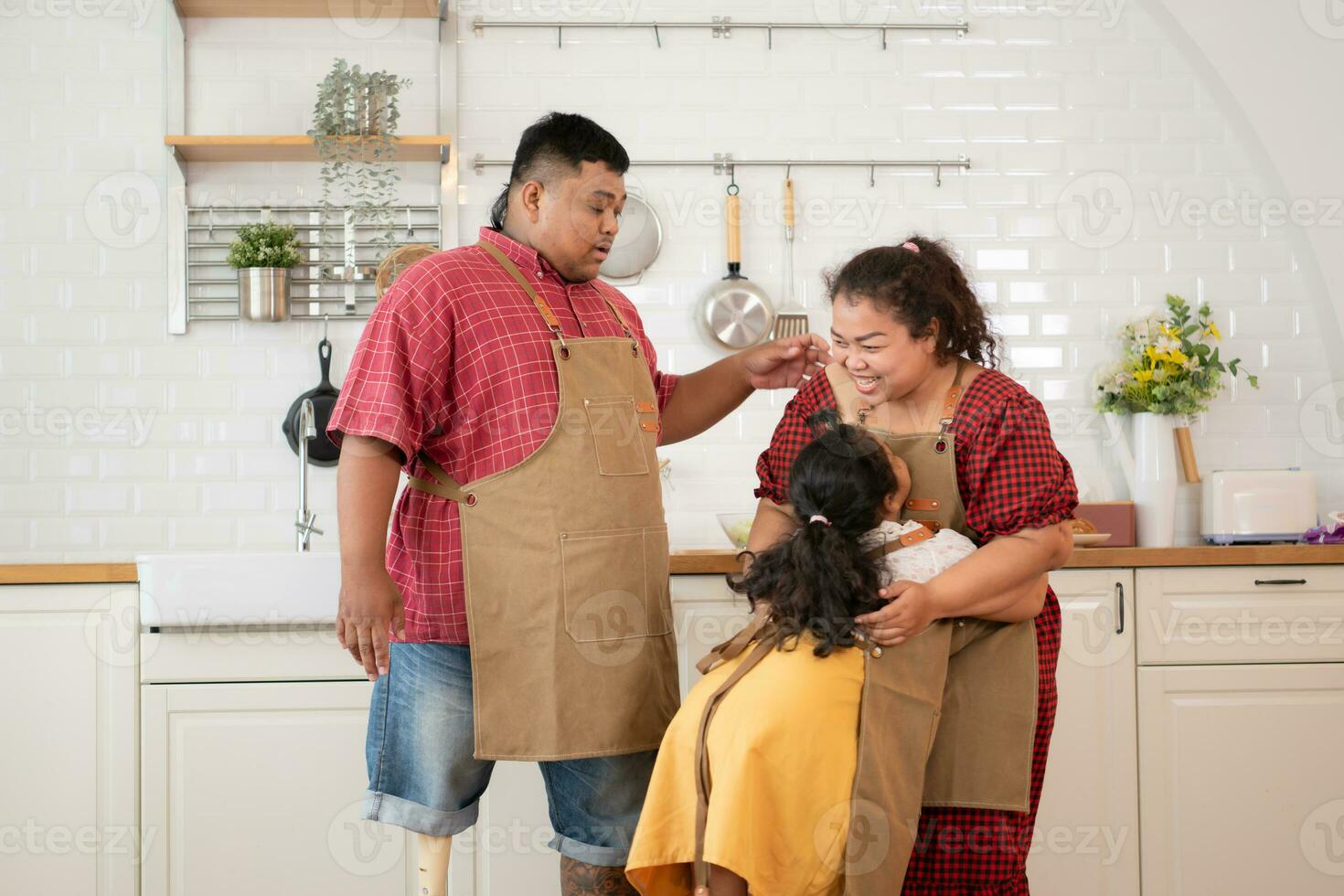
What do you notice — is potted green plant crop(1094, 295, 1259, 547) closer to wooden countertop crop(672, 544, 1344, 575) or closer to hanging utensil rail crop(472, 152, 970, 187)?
wooden countertop crop(672, 544, 1344, 575)

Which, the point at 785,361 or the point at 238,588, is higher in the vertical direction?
the point at 785,361

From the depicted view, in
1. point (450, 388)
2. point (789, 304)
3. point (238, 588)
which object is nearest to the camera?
point (450, 388)

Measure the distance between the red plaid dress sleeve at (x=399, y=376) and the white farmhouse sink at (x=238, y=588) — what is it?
2.33 feet

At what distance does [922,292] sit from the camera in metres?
1.76

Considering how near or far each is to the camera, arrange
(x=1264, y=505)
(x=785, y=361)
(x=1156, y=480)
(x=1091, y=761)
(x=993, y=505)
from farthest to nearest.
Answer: (x=1156, y=480), (x=1264, y=505), (x=1091, y=761), (x=785, y=361), (x=993, y=505)

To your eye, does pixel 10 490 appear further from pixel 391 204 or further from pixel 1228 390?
pixel 1228 390

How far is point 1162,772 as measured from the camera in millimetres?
2684

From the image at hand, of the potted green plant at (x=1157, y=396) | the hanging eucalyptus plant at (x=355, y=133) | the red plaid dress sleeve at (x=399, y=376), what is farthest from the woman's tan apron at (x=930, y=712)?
the hanging eucalyptus plant at (x=355, y=133)

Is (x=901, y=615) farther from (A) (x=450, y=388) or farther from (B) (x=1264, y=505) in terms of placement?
(B) (x=1264, y=505)

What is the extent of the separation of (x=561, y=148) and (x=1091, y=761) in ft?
5.81

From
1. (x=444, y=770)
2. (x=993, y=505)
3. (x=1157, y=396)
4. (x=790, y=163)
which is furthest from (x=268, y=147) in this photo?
(x=1157, y=396)

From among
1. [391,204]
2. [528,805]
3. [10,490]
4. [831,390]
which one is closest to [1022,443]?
[831,390]

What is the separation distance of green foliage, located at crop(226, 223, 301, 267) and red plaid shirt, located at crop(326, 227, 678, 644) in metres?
1.46

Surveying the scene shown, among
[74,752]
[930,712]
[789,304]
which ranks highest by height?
[789,304]
